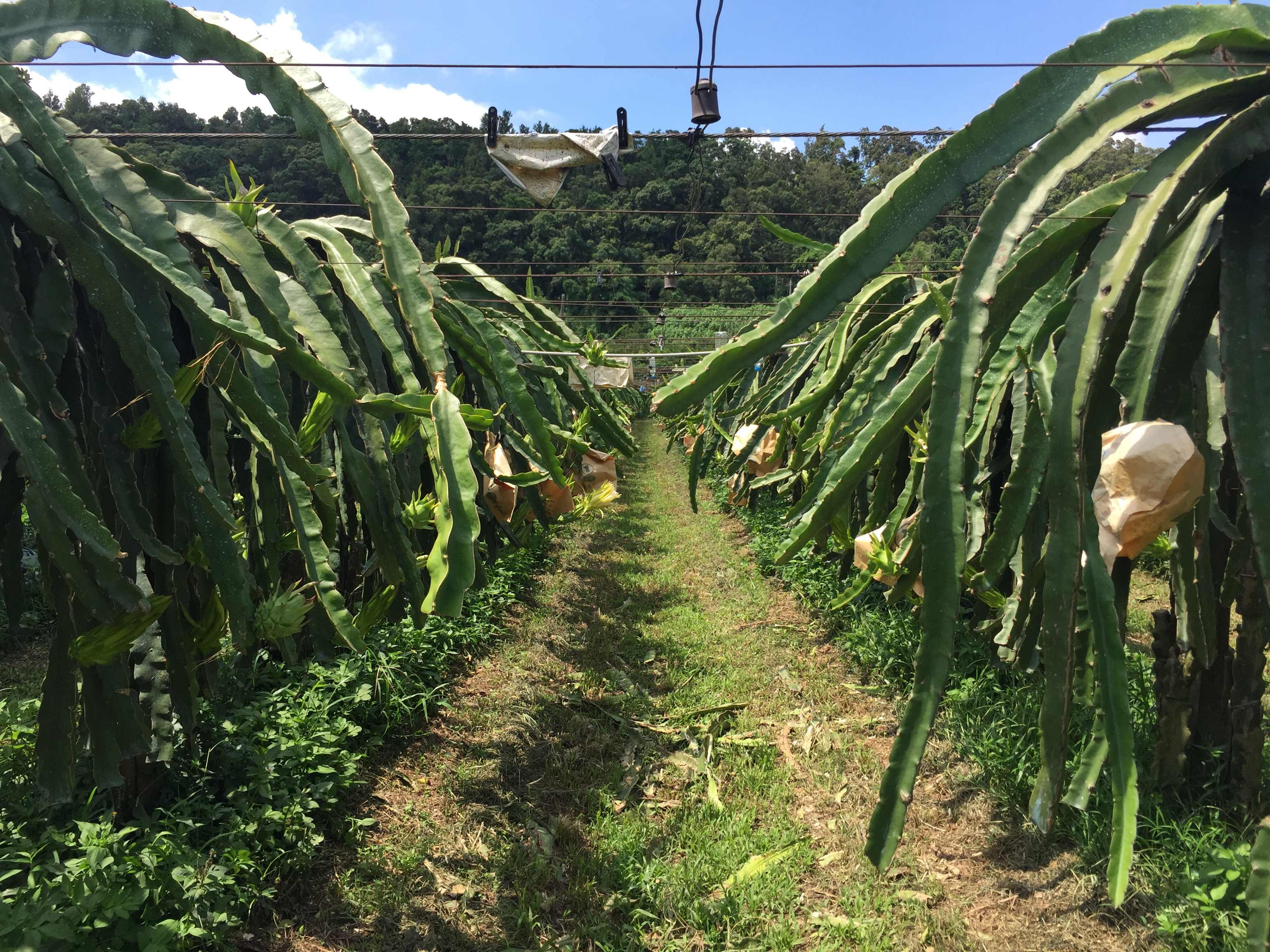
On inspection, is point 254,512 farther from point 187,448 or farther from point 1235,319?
point 1235,319

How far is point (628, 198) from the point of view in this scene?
32.8 metres

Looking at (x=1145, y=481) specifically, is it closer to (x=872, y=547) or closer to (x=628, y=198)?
(x=872, y=547)

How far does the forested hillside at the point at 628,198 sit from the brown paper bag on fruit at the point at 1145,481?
622 cm

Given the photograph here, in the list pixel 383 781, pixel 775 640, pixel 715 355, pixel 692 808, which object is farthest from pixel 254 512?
pixel 775 640

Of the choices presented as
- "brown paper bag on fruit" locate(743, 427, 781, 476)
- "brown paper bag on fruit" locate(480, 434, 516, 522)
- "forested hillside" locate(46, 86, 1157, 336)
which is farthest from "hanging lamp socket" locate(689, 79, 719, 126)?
"forested hillside" locate(46, 86, 1157, 336)

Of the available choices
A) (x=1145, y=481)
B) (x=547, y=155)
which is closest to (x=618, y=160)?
Answer: (x=547, y=155)

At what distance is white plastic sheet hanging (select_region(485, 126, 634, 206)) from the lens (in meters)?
3.64

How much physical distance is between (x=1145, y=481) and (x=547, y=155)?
9.64 feet

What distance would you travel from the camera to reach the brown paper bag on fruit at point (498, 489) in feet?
11.6

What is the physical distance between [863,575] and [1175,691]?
122cm

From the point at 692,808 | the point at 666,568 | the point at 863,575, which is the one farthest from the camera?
the point at 666,568

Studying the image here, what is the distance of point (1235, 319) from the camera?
1.63m

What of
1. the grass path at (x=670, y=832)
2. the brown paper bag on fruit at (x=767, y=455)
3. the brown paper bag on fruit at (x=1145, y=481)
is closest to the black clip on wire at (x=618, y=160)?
the brown paper bag on fruit at (x=767, y=455)

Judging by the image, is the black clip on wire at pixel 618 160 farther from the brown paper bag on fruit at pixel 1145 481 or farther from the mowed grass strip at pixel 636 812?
the mowed grass strip at pixel 636 812
